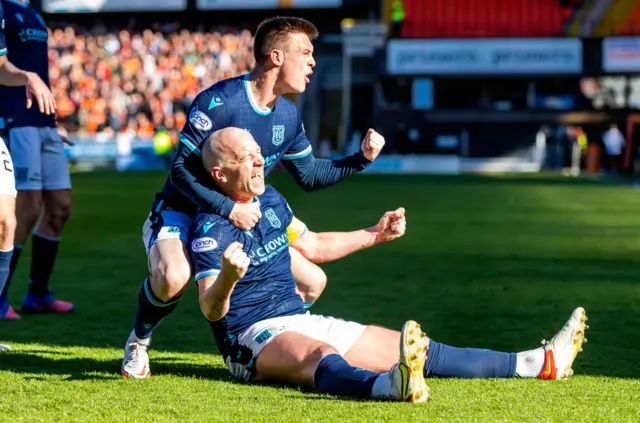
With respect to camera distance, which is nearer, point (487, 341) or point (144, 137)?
point (487, 341)

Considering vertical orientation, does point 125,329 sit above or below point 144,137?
above

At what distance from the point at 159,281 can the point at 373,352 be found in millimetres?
1031

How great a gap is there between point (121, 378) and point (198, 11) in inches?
1776

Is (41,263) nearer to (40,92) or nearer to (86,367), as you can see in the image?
(40,92)

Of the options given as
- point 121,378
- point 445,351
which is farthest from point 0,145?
point 445,351

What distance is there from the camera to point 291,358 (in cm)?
493

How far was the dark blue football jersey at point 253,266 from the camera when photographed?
5102 millimetres

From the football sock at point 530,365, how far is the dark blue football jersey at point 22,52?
3.79m

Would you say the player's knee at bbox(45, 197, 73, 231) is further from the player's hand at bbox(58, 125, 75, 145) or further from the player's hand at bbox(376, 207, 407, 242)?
the player's hand at bbox(376, 207, 407, 242)

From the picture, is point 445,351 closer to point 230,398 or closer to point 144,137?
point 230,398

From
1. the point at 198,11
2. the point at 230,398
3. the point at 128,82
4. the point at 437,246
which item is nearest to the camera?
the point at 230,398

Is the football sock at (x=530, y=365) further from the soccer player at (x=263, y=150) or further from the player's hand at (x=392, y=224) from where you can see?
the soccer player at (x=263, y=150)

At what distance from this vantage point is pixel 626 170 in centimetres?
3991

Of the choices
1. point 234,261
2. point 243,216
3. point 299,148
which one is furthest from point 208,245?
point 299,148
